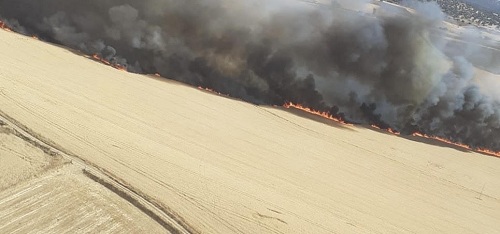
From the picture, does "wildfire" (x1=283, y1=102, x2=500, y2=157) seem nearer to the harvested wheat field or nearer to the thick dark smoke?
the thick dark smoke

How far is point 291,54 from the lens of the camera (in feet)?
74.8

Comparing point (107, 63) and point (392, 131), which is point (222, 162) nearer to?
point (107, 63)

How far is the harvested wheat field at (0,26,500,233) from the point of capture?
1172 centimetres

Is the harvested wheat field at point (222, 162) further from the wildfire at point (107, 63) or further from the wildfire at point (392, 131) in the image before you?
the wildfire at point (107, 63)

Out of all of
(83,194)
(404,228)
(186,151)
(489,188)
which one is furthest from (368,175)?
(83,194)

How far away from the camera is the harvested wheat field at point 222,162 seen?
1172 cm

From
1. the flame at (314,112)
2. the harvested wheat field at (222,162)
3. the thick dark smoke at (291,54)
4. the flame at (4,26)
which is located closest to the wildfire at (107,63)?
the thick dark smoke at (291,54)

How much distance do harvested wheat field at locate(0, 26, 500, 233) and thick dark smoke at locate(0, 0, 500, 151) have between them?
5.67 feet

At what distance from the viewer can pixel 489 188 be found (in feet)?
56.3

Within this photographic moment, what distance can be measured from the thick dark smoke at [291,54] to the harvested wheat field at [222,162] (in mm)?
1727

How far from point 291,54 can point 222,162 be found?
33.6 feet

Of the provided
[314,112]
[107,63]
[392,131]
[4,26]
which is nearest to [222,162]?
[314,112]

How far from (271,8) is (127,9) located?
25.9 feet

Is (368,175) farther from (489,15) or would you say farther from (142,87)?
(489,15)
